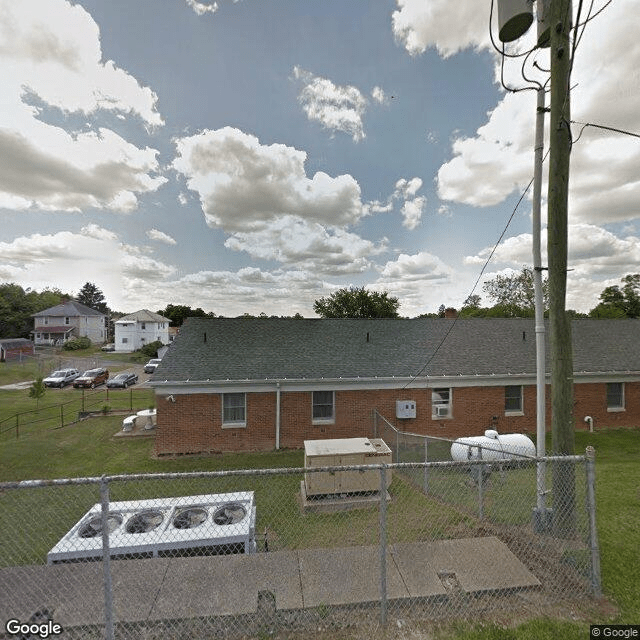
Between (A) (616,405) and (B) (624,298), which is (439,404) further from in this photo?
(B) (624,298)

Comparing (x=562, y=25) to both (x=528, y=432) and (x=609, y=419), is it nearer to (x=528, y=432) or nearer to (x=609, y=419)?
(x=528, y=432)

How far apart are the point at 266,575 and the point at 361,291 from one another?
47.7 m

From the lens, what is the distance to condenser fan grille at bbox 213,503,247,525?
6.58 meters

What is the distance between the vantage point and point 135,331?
202ft

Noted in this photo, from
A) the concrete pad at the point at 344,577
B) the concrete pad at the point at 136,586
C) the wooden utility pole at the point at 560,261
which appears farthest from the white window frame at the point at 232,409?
the wooden utility pole at the point at 560,261

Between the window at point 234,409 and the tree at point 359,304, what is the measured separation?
37.4 m

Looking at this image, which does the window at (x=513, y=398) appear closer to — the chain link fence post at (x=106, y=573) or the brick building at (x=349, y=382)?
the brick building at (x=349, y=382)

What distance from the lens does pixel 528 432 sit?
50.9ft

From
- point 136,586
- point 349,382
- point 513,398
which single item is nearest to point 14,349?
point 349,382

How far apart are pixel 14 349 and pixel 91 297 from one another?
88.8 metres

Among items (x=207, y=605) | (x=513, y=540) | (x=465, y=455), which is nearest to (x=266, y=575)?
(x=207, y=605)

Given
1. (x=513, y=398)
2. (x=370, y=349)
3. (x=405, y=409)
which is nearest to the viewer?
(x=405, y=409)

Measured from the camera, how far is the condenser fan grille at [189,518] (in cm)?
643

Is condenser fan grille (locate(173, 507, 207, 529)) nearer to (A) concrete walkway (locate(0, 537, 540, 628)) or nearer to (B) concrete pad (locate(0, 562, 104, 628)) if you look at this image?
(A) concrete walkway (locate(0, 537, 540, 628))
